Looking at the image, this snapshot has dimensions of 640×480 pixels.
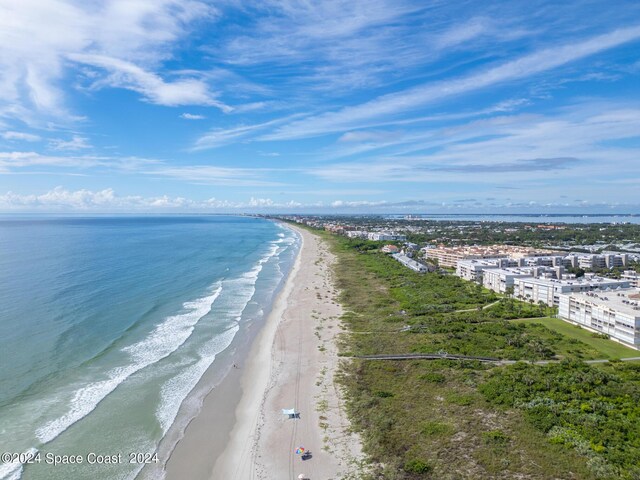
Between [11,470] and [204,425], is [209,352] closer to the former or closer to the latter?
[204,425]

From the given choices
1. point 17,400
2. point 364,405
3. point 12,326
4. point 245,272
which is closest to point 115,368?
point 17,400

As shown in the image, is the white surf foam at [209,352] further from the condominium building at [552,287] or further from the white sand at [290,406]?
the condominium building at [552,287]

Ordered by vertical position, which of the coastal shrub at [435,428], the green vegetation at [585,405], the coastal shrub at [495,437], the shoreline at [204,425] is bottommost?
the shoreline at [204,425]

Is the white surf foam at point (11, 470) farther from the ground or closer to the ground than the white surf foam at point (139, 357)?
closer to the ground

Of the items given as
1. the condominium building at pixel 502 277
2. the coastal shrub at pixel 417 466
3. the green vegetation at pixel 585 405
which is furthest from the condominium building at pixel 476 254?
the coastal shrub at pixel 417 466

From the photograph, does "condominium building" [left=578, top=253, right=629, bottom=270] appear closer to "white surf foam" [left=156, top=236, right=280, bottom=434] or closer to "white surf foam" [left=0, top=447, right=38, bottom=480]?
"white surf foam" [left=156, top=236, right=280, bottom=434]

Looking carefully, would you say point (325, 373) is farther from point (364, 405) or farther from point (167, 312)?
point (167, 312)

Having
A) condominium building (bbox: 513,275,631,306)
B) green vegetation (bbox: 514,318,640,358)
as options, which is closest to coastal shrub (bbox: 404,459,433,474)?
green vegetation (bbox: 514,318,640,358)
